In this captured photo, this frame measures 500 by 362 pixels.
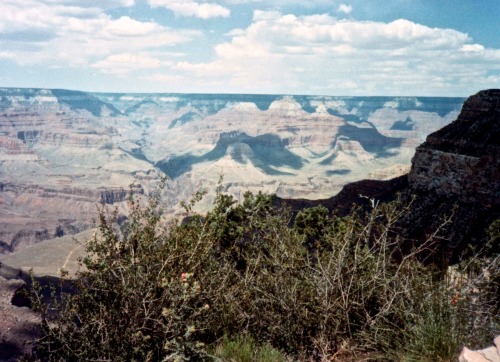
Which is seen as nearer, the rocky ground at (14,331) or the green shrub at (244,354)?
the green shrub at (244,354)

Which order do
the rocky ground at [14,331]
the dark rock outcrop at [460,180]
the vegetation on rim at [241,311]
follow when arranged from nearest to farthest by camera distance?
the vegetation on rim at [241,311]
the dark rock outcrop at [460,180]
the rocky ground at [14,331]

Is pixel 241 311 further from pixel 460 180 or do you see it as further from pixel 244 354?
pixel 460 180

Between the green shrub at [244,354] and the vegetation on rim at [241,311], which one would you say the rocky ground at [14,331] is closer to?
the vegetation on rim at [241,311]

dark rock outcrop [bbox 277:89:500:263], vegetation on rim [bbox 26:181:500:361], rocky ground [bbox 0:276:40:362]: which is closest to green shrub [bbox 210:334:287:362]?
vegetation on rim [bbox 26:181:500:361]

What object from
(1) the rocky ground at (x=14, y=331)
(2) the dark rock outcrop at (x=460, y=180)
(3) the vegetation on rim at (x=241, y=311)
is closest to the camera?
(3) the vegetation on rim at (x=241, y=311)

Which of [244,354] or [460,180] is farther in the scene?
[460,180]

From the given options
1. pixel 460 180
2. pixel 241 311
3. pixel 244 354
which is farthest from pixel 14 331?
pixel 460 180

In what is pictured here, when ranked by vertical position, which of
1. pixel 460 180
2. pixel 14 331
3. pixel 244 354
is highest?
pixel 244 354

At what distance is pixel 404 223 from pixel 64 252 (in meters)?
76.2

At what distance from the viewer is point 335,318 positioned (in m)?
5.92

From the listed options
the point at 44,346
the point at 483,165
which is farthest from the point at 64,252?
the point at 44,346

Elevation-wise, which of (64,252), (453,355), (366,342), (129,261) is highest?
(129,261)

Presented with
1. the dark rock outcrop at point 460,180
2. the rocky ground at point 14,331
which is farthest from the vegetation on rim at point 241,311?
the rocky ground at point 14,331

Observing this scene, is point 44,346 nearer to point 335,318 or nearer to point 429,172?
point 335,318
